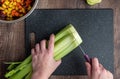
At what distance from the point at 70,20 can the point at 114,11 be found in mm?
151

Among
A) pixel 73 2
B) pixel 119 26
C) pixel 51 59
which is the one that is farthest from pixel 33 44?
pixel 119 26

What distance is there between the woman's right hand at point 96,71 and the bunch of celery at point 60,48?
0.08m

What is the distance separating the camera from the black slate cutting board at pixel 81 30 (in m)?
1.19

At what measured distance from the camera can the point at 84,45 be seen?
1190mm

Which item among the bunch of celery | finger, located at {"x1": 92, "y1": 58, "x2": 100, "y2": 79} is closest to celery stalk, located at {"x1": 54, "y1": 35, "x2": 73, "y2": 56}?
the bunch of celery

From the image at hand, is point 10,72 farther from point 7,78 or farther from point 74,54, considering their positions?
point 74,54

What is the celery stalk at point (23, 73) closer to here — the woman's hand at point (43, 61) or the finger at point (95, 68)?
the woman's hand at point (43, 61)

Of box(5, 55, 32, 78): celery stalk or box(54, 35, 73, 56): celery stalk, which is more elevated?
box(54, 35, 73, 56): celery stalk

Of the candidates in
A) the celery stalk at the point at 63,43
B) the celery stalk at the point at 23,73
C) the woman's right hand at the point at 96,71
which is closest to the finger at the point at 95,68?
the woman's right hand at the point at 96,71

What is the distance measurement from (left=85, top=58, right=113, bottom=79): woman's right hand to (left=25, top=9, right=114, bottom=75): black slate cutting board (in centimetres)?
4

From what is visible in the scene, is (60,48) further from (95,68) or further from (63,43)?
(95,68)

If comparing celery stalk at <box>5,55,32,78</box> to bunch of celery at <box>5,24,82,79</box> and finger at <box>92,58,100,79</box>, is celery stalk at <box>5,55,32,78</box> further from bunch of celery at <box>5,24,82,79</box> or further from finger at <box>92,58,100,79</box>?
finger at <box>92,58,100,79</box>

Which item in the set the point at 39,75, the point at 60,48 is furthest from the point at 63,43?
the point at 39,75

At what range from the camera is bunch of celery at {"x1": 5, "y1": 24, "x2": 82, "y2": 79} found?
3.76 ft
